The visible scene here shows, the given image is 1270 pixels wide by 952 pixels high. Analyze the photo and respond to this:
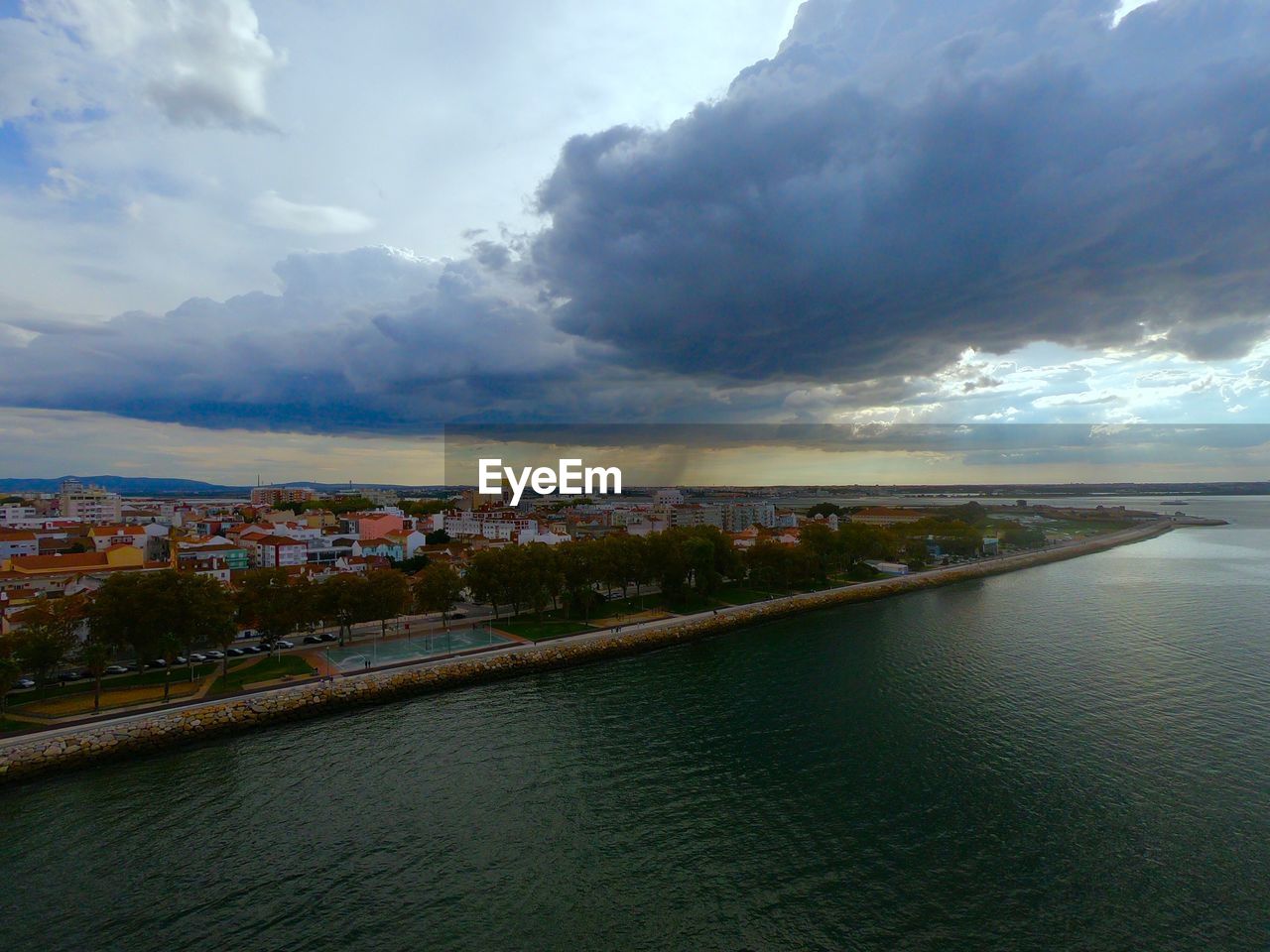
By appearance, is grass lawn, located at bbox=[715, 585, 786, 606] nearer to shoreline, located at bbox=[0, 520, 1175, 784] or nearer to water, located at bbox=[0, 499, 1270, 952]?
shoreline, located at bbox=[0, 520, 1175, 784]

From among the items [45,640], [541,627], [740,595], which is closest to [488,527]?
[740,595]

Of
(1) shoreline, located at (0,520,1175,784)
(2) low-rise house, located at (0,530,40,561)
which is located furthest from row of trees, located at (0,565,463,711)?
(2) low-rise house, located at (0,530,40,561)

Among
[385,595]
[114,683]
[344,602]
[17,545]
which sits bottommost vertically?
[114,683]

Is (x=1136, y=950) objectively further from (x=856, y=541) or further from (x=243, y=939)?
(x=856, y=541)

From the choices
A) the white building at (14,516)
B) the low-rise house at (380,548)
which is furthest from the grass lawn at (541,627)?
the white building at (14,516)

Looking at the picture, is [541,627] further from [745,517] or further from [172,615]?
[745,517]

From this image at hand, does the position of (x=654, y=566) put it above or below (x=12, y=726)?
above

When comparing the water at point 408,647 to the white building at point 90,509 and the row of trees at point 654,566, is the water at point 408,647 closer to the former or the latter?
the row of trees at point 654,566

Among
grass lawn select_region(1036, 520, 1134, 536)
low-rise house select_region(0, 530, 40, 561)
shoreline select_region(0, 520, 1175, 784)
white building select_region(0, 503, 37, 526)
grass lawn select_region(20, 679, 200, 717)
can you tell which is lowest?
grass lawn select_region(1036, 520, 1134, 536)
